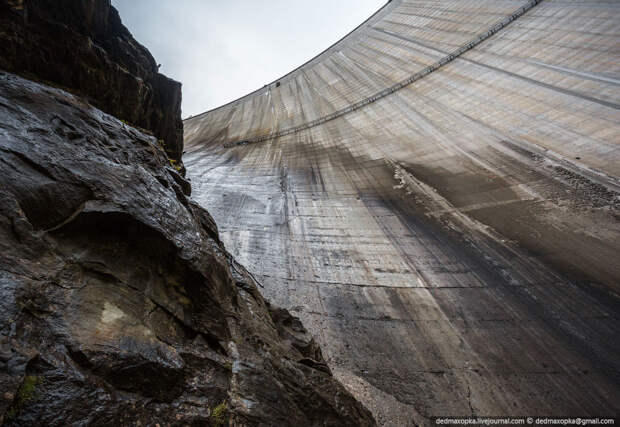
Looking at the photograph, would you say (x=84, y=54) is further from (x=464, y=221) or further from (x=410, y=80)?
(x=410, y=80)

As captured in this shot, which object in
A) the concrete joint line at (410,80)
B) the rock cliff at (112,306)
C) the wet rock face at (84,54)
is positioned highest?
the concrete joint line at (410,80)

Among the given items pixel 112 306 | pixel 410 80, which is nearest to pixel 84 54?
A: pixel 112 306

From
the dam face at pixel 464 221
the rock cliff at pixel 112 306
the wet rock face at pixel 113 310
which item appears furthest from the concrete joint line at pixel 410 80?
the wet rock face at pixel 113 310

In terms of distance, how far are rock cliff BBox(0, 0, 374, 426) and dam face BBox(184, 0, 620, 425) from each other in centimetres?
172

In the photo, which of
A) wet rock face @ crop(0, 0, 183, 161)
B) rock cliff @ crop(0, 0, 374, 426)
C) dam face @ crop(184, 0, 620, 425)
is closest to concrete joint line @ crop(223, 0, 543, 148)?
dam face @ crop(184, 0, 620, 425)

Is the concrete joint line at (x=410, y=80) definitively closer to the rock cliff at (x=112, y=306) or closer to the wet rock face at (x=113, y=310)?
the rock cliff at (x=112, y=306)

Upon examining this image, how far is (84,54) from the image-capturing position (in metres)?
4.45

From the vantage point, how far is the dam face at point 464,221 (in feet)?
11.7

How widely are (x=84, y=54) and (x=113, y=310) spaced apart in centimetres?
515

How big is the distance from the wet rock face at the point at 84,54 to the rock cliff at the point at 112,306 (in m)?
0.10

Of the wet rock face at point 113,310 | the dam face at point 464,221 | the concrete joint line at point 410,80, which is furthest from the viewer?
the concrete joint line at point 410,80

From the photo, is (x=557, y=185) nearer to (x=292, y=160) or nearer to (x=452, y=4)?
(x=292, y=160)

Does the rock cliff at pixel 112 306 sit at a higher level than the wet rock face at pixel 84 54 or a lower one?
lower

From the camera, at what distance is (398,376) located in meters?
3.60
